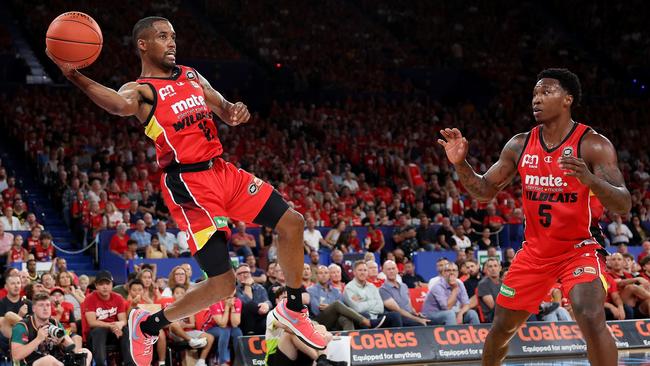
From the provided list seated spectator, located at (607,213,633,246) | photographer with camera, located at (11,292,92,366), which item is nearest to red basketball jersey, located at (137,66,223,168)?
photographer with camera, located at (11,292,92,366)

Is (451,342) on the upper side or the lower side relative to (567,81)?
lower

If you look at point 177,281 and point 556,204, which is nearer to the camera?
point 556,204

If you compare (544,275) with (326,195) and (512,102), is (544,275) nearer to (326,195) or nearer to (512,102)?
(326,195)

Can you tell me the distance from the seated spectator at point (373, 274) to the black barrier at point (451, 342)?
916 mm

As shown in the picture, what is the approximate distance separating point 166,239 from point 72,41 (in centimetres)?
891

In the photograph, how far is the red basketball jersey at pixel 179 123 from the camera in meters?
6.02

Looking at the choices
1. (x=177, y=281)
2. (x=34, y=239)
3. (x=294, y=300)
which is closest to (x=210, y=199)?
(x=294, y=300)

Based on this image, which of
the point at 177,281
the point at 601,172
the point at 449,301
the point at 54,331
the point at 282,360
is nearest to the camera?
the point at 601,172

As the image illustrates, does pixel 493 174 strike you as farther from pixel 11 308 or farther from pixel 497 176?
pixel 11 308

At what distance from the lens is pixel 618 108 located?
87.6 feet

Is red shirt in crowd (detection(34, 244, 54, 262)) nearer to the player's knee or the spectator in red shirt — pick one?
the spectator in red shirt

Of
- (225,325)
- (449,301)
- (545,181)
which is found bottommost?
(225,325)

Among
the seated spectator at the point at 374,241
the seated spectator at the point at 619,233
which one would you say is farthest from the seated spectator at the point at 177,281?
the seated spectator at the point at 619,233

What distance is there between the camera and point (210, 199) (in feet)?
19.9
